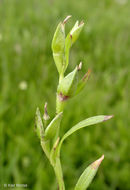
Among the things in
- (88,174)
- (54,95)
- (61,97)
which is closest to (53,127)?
(61,97)

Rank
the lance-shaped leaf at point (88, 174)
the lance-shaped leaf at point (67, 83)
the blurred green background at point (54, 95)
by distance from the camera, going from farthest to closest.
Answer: the blurred green background at point (54, 95)
the lance-shaped leaf at point (88, 174)
the lance-shaped leaf at point (67, 83)

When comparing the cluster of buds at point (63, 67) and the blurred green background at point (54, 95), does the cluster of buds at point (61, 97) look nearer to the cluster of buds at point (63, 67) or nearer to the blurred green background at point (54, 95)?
the cluster of buds at point (63, 67)

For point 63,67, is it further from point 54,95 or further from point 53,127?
point 54,95

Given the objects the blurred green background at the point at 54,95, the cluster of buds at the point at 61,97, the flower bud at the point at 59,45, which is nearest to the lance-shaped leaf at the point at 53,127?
the cluster of buds at the point at 61,97

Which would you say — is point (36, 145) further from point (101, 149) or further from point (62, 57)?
point (62, 57)

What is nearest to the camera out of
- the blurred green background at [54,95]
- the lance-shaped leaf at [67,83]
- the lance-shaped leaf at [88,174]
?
the lance-shaped leaf at [67,83]

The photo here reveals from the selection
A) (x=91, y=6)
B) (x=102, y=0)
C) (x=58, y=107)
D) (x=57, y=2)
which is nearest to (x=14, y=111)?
(x=58, y=107)

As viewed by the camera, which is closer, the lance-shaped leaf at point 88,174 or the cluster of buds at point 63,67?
the cluster of buds at point 63,67
